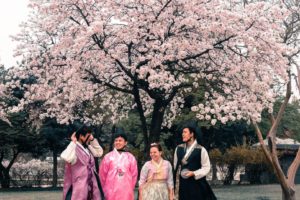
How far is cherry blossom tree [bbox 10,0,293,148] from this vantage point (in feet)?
42.2

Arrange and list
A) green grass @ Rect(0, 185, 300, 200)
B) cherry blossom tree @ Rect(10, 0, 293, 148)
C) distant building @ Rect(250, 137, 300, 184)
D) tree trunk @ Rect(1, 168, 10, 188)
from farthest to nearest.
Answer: distant building @ Rect(250, 137, 300, 184), tree trunk @ Rect(1, 168, 10, 188), green grass @ Rect(0, 185, 300, 200), cherry blossom tree @ Rect(10, 0, 293, 148)

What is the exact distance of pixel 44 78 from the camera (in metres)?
15.4

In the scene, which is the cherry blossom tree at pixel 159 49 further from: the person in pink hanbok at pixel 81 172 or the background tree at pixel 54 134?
the background tree at pixel 54 134

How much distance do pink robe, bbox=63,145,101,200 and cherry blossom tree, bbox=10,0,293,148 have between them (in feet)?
14.5

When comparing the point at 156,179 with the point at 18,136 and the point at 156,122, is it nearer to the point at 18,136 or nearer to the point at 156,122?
the point at 156,122

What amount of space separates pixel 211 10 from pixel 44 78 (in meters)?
5.48

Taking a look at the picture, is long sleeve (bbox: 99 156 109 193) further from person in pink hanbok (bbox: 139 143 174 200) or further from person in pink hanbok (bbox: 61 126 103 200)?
person in pink hanbok (bbox: 139 143 174 200)

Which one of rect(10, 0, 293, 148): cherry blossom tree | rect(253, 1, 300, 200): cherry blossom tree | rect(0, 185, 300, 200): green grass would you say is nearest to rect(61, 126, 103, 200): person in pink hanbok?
rect(10, 0, 293, 148): cherry blossom tree

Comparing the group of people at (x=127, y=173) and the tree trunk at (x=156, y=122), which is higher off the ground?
the tree trunk at (x=156, y=122)

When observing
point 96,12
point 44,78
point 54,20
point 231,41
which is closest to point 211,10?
point 231,41

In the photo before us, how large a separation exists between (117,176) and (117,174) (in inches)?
1.4

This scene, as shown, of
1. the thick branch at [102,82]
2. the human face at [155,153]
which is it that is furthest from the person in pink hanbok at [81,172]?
the thick branch at [102,82]

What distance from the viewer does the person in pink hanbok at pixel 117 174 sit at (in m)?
8.73

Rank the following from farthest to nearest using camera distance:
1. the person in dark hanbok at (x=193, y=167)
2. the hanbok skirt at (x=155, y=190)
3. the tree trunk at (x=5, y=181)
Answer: the tree trunk at (x=5, y=181)
the hanbok skirt at (x=155, y=190)
the person in dark hanbok at (x=193, y=167)
